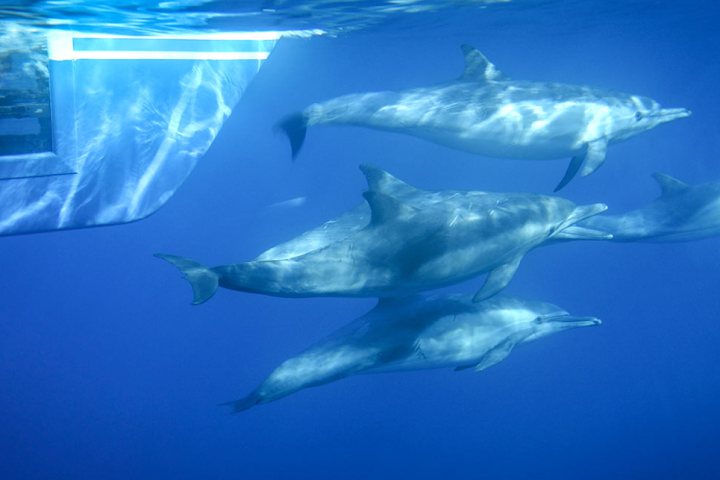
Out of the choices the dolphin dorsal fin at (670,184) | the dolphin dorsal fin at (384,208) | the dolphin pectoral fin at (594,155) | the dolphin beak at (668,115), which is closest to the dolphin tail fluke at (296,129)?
the dolphin dorsal fin at (384,208)

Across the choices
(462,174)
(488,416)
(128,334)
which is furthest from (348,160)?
(488,416)

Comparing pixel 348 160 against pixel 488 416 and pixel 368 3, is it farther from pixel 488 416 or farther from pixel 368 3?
pixel 488 416

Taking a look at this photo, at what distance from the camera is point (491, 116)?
29.5 ft

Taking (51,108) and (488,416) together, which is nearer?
(51,108)

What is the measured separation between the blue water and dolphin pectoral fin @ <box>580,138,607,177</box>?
12.6ft

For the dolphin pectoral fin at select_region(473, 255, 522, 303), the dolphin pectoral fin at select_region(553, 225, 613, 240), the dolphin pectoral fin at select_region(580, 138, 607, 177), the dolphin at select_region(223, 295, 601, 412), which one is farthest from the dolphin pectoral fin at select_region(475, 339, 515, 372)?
the dolphin pectoral fin at select_region(580, 138, 607, 177)

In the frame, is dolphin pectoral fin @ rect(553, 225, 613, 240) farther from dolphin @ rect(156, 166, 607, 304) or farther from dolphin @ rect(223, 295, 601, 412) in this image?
dolphin @ rect(223, 295, 601, 412)

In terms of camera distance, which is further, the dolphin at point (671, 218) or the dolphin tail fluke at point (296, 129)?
the dolphin at point (671, 218)

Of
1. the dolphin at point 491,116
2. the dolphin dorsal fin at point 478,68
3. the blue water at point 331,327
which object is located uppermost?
the dolphin dorsal fin at point 478,68

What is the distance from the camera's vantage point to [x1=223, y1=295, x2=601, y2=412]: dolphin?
24.0 ft

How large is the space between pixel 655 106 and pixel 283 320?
25.9 ft

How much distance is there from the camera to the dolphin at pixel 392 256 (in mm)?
5852

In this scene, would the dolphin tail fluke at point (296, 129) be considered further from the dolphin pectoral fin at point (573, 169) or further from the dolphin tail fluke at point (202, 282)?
the dolphin pectoral fin at point (573, 169)

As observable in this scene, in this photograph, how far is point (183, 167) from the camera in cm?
1009
